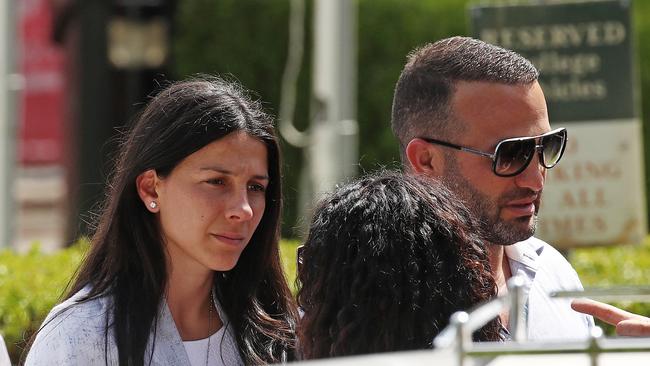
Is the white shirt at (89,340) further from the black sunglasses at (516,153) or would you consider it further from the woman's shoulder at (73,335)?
the black sunglasses at (516,153)

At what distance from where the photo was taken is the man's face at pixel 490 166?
2736 millimetres

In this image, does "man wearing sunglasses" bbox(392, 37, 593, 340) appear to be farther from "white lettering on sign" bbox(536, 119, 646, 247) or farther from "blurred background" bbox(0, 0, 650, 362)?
"blurred background" bbox(0, 0, 650, 362)

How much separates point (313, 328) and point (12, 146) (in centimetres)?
582

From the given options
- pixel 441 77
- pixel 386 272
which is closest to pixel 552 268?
pixel 441 77

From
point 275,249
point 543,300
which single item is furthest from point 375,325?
point 275,249

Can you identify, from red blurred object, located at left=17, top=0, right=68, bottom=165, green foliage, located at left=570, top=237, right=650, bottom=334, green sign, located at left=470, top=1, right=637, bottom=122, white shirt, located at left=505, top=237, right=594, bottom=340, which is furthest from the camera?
red blurred object, located at left=17, top=0, right=68, bottom=165

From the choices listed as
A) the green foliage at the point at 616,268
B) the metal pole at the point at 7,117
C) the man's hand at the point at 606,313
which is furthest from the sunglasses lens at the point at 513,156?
the metal pole at the point at 7,117

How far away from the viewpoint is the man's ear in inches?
112

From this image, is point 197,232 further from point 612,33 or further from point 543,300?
point 612,33

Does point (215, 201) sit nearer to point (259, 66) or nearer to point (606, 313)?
point (606, 313)

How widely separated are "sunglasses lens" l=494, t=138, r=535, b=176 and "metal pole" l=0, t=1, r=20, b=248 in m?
5.27

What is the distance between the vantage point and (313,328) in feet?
7.14

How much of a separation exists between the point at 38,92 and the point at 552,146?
15.9 m

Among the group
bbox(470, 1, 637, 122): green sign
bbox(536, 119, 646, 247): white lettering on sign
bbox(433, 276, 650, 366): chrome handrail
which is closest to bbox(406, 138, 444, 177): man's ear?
bbox(433, 276, 650, 366): chrome handrail
